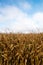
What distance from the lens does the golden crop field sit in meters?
7.43

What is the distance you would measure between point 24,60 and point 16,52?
0.39 m

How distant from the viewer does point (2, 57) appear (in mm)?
7703

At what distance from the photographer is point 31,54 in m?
7.44

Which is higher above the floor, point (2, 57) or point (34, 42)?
point (34, 42)

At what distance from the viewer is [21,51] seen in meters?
7.52

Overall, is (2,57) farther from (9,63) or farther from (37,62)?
(37,62)

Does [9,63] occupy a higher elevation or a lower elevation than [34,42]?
lower

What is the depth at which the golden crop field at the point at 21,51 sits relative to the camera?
7430 millimetres

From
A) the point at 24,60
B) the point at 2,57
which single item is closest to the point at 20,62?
the point at 24,60

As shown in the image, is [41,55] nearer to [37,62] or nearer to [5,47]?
[37,62]

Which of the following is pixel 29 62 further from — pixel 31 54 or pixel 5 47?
pixel 5 47

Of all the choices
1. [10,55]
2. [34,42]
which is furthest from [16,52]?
[34,42]

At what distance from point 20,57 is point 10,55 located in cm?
38

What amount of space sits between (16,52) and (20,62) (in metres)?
0.37
